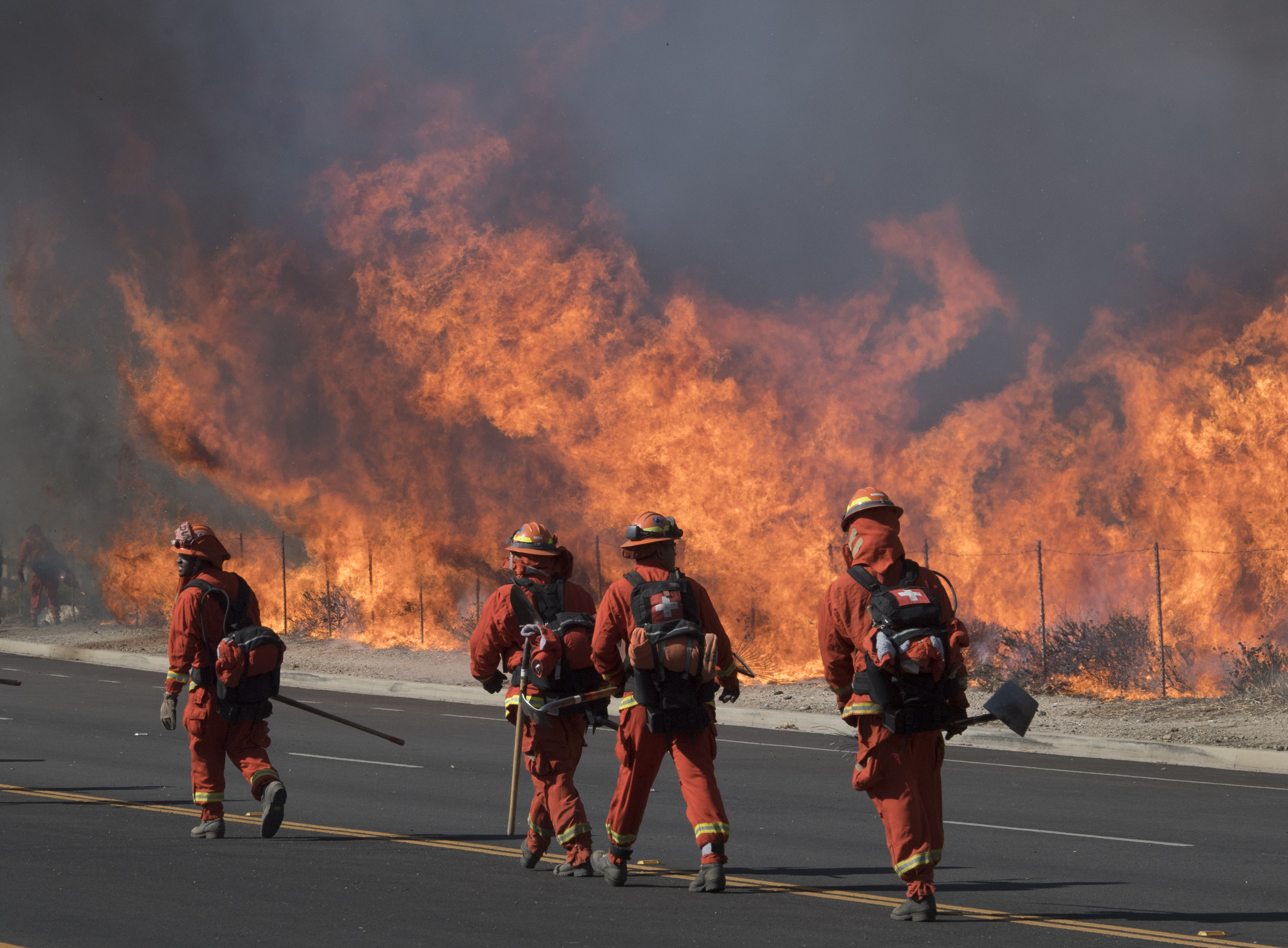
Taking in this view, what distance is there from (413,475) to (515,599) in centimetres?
1879

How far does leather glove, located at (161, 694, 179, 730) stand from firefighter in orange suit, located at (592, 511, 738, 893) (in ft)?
8.62

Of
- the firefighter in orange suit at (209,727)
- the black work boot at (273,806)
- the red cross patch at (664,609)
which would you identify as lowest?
the black work boot at (273,806)

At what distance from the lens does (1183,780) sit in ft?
38.7

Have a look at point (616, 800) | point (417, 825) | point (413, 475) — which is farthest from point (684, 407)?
point (616, 800)

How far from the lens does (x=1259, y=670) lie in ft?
55.6

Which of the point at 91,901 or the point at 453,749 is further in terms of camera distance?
the point at 453,749

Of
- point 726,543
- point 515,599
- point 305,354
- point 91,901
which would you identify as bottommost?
point 91,901

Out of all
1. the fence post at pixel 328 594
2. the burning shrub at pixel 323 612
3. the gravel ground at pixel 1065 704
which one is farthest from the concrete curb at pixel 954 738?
the burning shrub at pixel 323 612

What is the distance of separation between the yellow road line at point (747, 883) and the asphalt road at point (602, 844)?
0.02m

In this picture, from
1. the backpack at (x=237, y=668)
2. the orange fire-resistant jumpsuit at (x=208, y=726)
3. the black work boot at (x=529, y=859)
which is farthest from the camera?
the orange fire-resistant jumpsuit at (x=208, y=726)

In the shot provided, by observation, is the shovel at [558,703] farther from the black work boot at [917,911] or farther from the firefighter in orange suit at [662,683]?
the black work boot at [917,911]

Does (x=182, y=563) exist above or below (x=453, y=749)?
above

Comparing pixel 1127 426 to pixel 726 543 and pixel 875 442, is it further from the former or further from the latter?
pixel 726 543

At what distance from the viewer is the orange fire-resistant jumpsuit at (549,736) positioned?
7.43 meters
